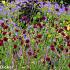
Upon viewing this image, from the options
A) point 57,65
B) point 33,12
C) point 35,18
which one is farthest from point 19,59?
point 33,12

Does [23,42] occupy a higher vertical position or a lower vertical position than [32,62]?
higher

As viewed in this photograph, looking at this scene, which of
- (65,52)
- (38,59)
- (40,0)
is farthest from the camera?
(40,0)

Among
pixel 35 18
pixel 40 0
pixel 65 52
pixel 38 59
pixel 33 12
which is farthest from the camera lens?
pixel 40 0

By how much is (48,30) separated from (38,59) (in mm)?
1237

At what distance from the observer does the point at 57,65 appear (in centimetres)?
357

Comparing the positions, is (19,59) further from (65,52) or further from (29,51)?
(65,52)

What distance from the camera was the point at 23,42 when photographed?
329 cm

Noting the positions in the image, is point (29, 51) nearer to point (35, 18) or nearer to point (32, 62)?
point (32, 62)

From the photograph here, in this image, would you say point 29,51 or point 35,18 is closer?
point 29,51

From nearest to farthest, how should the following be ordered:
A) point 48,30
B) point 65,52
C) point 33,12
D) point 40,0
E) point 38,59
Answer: point 65,52
point 38,59
point 48,30
point 33,12
point 40,0

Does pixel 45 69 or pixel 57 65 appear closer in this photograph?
pixel 45 69

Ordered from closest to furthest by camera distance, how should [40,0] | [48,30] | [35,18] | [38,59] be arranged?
[38,59] < [48,30] < [35,18] < [40,0]

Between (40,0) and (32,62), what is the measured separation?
3.57 metres

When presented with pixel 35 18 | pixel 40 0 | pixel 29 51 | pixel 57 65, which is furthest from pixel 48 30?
pixel 40 0
